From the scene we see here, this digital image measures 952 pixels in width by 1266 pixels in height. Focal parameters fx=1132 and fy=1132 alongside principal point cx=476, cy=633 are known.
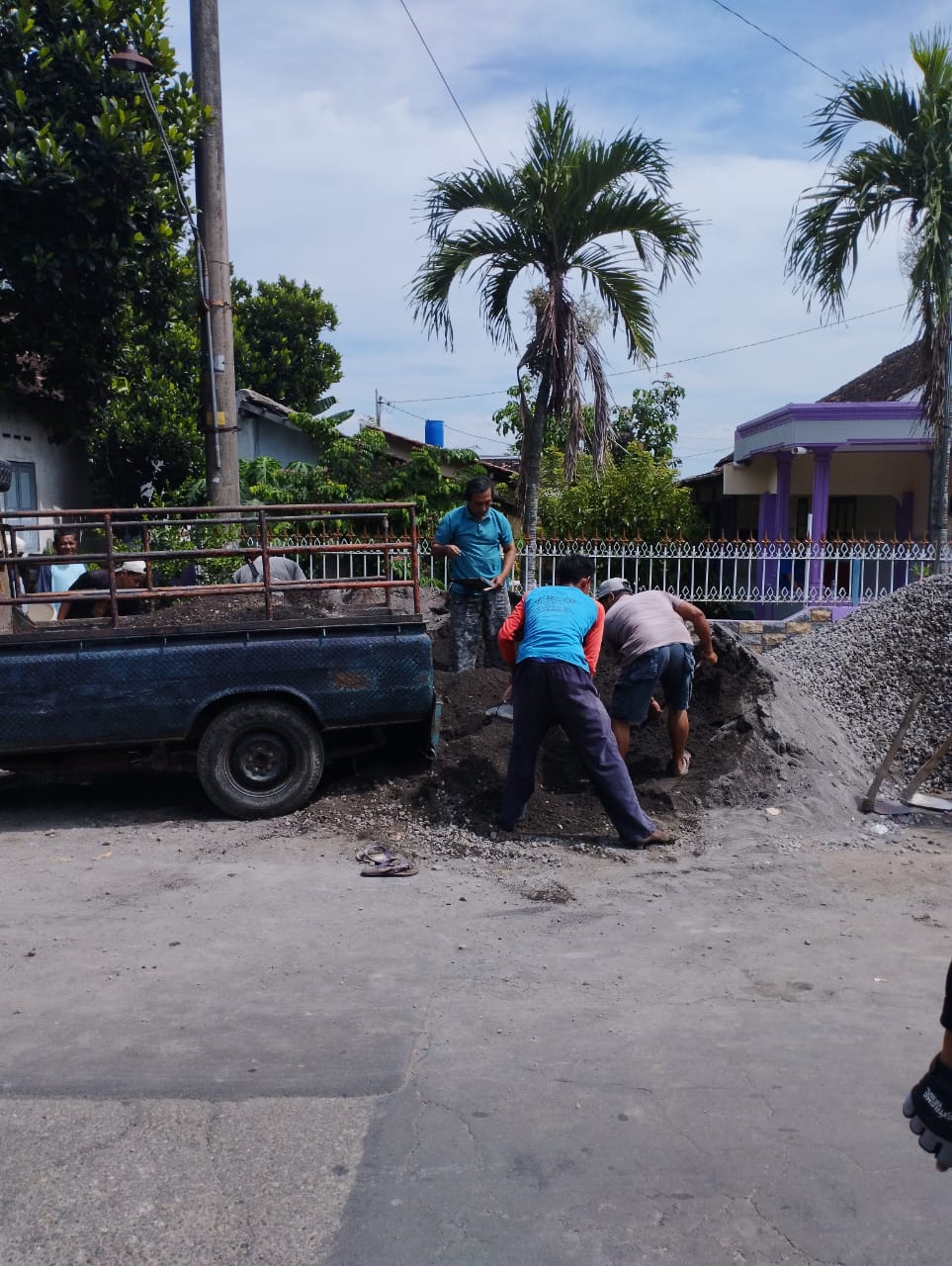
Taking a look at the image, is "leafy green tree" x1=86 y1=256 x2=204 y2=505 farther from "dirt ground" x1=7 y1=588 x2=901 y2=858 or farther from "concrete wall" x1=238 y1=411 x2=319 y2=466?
"dirt ground" x1=7 y1=588 x2=901 y2=858

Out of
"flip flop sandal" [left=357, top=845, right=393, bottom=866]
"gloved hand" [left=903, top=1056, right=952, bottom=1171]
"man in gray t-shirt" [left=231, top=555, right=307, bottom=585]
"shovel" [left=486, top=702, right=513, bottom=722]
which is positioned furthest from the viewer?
"man in gray t-shirt" [left=231, top=555, right=307, bottom=585]

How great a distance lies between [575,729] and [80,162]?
7.96 meters

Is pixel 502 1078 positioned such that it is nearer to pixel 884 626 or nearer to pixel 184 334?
pixel 884 626

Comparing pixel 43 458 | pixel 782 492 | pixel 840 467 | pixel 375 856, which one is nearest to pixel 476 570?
pixel 375 856

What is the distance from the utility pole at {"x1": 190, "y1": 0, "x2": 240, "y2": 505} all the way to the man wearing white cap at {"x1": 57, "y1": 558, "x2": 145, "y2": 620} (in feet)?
6.51

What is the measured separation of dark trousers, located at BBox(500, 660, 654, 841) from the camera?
6.28 metres

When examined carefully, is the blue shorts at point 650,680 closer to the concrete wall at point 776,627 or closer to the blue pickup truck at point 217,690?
the blue pickup truck at point 217,690

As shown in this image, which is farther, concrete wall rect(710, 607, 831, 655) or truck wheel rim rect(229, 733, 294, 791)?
concrete wall rect(710, 607, 831, 655)

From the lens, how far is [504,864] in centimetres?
618

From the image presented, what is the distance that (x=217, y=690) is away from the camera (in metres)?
6.79

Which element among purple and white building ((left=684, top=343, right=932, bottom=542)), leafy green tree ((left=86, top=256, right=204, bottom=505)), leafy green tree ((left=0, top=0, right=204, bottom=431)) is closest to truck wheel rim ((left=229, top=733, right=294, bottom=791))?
leafy green tree ((left=0, top=0, right=204, bottom=431))

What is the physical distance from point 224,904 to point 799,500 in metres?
19.6

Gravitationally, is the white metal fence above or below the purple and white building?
below

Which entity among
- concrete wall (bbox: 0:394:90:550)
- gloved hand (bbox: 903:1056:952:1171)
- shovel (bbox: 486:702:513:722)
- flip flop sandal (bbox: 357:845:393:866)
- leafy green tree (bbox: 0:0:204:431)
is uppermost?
leafy green tree (bbox: 0:0:204:431)
